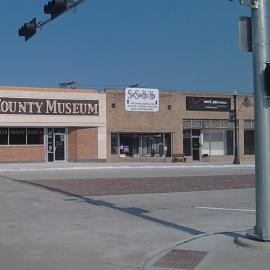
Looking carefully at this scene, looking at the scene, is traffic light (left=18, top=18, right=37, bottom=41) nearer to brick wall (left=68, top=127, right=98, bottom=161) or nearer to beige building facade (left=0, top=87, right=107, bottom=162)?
beige building facade (left=0, top=87, right=107, bottom=162)

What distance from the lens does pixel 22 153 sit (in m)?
44.1

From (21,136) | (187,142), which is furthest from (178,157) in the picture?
(21,136)

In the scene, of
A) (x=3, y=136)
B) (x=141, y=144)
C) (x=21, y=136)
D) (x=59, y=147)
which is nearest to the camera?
(x=3, y=136)

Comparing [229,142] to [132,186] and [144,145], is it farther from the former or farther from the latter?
[132,186]

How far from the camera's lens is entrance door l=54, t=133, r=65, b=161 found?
150 feet

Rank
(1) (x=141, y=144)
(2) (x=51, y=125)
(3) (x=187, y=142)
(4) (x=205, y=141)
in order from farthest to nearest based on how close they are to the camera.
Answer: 1. (4) (x=205, y=141)
2. (3) (x=187, y=142)
3. (1) (x=141, y=144)
4. (2) (x=51, y=125)

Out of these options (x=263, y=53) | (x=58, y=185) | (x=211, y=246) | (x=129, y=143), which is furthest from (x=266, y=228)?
(x=129, y=143)

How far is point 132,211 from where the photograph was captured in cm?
1484

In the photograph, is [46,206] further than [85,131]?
No

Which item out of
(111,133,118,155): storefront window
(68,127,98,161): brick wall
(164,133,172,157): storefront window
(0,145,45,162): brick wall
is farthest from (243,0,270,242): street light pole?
(164,133,172,157): storefront window

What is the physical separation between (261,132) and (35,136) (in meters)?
36.6

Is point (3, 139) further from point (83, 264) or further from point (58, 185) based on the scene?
point (83, 264)

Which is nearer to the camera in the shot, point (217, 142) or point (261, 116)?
point (261, 116)

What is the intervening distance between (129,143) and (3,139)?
1074 centimetres
